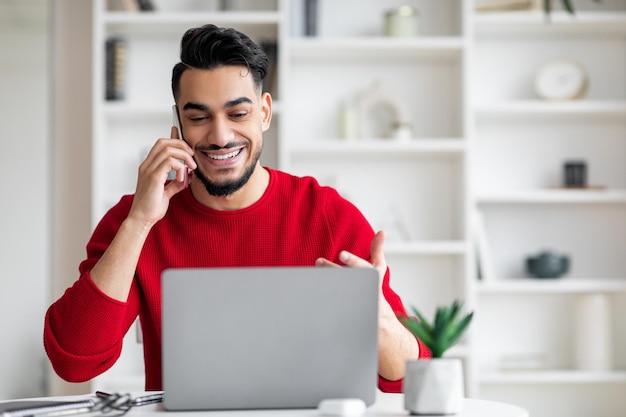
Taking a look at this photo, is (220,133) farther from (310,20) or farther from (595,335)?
(595,335)

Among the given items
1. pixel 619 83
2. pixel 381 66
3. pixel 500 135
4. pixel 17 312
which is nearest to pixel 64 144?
pixel 17 312

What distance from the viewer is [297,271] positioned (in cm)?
130

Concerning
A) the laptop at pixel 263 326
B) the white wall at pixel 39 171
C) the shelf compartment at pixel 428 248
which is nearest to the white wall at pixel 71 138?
the white wall at pixel 39 171

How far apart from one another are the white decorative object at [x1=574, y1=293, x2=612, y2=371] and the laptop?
94.0 inches

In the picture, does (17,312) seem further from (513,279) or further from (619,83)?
(619,83)

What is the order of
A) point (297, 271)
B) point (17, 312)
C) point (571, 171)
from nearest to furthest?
point (297, 271) → point (17, 312) → point (571, 171)

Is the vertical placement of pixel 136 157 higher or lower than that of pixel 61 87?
lower

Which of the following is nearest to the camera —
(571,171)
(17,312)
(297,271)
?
(297,271)

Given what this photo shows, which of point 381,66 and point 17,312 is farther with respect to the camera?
point 381,66

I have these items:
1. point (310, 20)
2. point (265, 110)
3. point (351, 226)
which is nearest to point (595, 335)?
point (310, 20)

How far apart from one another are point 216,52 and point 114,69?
1655 millimetres

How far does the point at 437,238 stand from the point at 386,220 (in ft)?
0.75

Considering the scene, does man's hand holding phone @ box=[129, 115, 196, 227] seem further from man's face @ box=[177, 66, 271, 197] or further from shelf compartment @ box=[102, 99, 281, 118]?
shelf compartment @ box=[102, 99, 281, 118]

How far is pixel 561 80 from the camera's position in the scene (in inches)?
144
